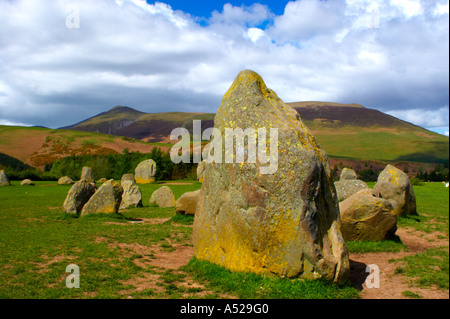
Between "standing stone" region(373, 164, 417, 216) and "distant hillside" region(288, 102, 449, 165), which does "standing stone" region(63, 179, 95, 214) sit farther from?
"distant hillside" region(288, 102, 449, 165)

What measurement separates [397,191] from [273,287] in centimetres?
1234

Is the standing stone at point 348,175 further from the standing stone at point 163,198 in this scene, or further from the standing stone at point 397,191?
the standing stone at point 163,198

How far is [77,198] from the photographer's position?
1698 centimetres

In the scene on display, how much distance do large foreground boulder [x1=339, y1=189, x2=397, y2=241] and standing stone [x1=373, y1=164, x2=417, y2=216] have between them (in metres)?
5.86

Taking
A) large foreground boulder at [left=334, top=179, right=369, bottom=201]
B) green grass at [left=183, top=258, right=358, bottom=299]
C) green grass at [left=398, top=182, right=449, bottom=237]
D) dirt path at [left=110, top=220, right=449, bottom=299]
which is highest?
large foreground boulder at [left=334, top=179, right=369, bottom=201]

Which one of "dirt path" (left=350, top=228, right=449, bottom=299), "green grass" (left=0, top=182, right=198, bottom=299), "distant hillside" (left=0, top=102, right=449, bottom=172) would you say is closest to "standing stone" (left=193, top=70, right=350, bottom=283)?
"dirt path" (left=350, top=228, right=449, bottom=299)

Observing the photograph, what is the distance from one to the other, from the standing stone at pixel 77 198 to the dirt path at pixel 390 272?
43.9ft

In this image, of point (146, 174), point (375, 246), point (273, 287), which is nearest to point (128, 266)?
point (273, 287)

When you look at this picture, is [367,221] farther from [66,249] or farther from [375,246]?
[66,249]

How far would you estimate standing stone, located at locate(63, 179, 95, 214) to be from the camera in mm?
16844

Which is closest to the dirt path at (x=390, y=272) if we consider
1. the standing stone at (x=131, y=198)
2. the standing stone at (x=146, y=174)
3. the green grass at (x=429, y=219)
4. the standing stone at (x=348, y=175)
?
the green grass at (x=429, y=219)

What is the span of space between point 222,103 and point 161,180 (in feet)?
122

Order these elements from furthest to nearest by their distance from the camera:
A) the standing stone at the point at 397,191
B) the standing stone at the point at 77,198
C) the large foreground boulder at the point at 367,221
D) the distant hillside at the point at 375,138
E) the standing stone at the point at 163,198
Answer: the distant hillside at the point at 375,138
the standing stone at the point at 163,198
the standing stone at the point at 77,198
the standing stone at the point at 397,191
the large foreground boulder at the point at 367,221

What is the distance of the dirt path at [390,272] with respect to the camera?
22.2 ft
